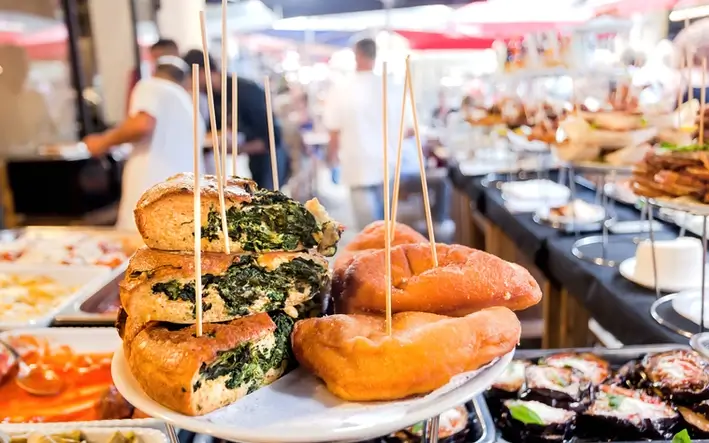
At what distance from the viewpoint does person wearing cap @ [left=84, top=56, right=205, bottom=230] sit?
3.35 meters

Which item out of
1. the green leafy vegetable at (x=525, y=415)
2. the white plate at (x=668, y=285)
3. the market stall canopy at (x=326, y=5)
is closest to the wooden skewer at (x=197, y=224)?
the green leafy vegetable at (x=525, y=415)

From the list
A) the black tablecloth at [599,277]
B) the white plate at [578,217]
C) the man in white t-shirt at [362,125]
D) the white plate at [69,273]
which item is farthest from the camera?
the man in white t-shirt at [362,125]

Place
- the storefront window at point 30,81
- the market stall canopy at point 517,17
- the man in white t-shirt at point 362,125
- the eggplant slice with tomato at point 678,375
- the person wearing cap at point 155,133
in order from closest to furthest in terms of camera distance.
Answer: the eggplant slice with tomato at point 678,375
the person wearing cap at point 155,133
the man in white t-shirt at point 362,125
the storefront window at point 30,81
the market stall canopy at point 517,17

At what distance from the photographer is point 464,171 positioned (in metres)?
5.65

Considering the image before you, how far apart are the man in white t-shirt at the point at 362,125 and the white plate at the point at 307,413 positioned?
4.21m

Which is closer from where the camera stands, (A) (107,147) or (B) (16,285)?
(B) (16,285)

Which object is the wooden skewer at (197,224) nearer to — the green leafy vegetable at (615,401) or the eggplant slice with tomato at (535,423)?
the eggplant slice with tomato at (535,423)

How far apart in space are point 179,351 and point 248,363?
0.30 ft

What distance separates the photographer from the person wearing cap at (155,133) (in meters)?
3.35

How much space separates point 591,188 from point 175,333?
3.81 meters

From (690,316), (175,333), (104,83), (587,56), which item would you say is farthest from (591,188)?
(104,83)

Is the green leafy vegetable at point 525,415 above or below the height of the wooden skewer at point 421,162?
below

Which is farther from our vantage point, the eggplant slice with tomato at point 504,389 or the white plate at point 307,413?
the eggplant slice with tomato at point 504,389

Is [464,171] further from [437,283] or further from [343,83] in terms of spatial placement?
[437,283]
